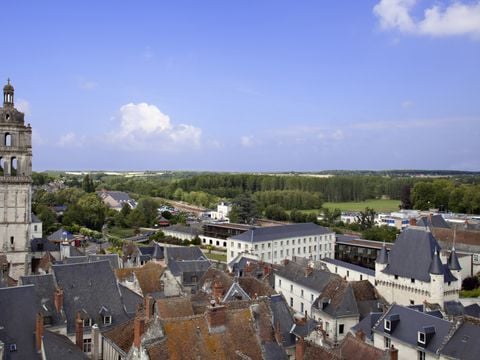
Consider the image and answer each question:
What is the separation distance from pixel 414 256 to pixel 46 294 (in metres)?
28.5

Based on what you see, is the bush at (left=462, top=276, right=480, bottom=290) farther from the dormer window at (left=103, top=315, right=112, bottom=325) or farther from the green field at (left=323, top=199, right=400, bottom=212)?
the green field at (left=323, top=199, right=400, bottom=212)

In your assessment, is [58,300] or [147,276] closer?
[58,300]

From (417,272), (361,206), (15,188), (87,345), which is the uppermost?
(15,188)

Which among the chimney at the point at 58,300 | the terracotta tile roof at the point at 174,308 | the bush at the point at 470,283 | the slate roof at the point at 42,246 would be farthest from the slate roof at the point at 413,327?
the slate roof at the point at 42,246

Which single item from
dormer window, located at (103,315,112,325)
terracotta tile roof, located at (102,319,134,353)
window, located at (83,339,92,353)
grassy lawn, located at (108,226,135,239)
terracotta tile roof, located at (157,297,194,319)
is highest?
terracotta tile roof, located at (157,297,194,319)

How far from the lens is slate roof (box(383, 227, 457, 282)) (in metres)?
38.2

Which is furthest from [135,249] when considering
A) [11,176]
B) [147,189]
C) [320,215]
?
[147,189]

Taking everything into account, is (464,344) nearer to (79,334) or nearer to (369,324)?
(369,324)

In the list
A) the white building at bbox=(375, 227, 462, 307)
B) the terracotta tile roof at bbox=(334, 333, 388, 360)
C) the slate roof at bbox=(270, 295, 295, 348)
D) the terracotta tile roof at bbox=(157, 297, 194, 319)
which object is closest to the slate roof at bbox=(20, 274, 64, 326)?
the terracotta tile roof at bbox=(157, 297, 194, 319)

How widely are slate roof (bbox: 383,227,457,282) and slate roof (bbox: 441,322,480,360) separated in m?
12.1

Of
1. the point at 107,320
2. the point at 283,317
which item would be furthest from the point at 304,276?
the point at 107,320

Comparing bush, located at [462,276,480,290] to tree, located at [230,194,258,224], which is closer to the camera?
bush, located at [462,276,480,290]

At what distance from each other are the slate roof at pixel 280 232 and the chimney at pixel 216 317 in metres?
48.8

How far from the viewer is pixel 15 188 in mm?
41750
